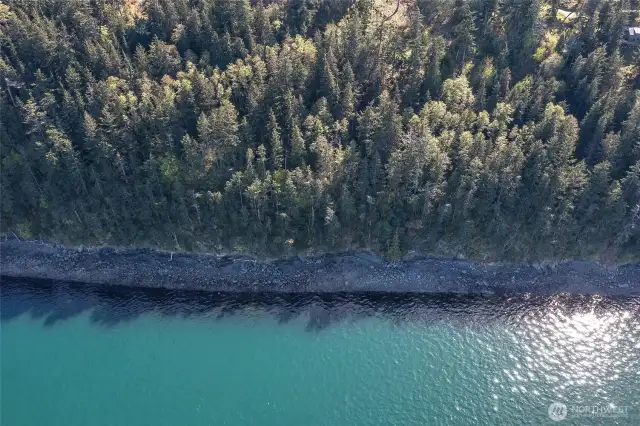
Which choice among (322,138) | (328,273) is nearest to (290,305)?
(328,273)

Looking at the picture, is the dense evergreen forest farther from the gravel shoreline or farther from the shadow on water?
the shadow on water

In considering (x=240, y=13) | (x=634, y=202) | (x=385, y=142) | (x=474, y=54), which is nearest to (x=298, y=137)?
(x=385, y=142)

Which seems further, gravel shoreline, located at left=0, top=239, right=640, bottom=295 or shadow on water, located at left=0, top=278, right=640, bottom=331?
gravel shoreline, located at left=0, top=239, right=640, bottom=295

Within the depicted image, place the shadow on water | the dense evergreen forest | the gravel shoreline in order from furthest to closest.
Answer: the gravel shoreline < the dense evergreen forest < the shadow on water

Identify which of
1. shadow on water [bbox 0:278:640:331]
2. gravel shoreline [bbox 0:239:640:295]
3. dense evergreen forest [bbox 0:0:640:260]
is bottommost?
shadow on water [bbox 0:278:640:331]

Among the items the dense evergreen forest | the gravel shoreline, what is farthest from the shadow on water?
the dense evergreen forest

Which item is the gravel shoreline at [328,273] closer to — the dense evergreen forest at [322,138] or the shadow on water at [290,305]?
the shadow on water at [290,305]

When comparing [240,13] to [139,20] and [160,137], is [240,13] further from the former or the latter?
[160,137]
